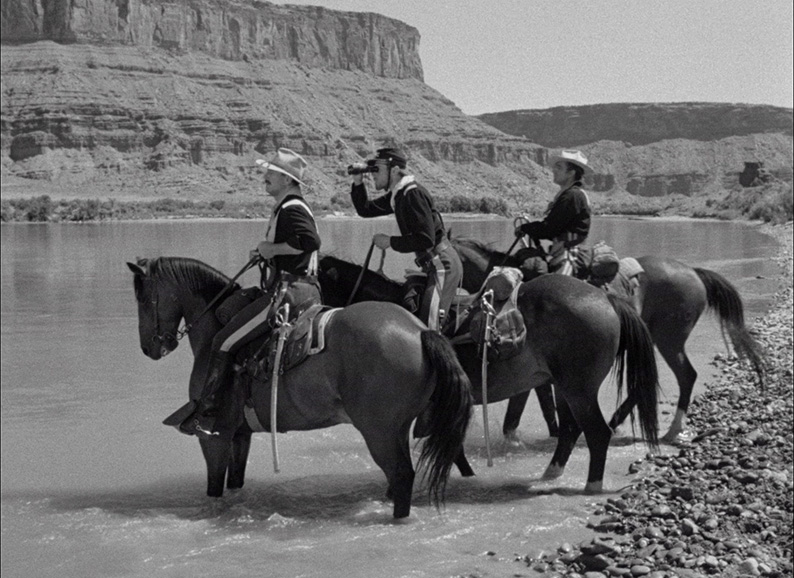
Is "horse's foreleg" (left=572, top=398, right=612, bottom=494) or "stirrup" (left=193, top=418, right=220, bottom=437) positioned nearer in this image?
"stirrup" (left=193, top=418, right=220, bottom=437)

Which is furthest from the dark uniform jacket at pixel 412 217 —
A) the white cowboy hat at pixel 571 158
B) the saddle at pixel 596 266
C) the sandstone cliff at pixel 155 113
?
the sandstone cliff at pixel 155 113

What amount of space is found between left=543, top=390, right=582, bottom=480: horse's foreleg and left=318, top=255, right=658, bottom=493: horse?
31cm

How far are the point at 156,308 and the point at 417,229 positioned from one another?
2455 millimetres

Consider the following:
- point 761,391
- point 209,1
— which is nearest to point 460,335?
point 761,391

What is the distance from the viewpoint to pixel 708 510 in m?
6.96

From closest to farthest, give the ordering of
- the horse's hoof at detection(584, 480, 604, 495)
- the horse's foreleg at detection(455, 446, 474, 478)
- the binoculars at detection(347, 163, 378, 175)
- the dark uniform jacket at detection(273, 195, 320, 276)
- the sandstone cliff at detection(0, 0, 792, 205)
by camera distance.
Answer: the dark uniform jacket at detection(273, 195, 320, 276) → the binoculars at detection(347, 163, 378, 175) → the horse's hoof at detection(584, 480, 604, 495) → the horse's foreleg at detection(455, 446, 474, 478) → the sandstone cliff at detection(0, 0, 792, 205)

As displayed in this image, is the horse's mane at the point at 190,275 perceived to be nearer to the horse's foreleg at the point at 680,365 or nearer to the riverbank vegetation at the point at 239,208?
the horse's foreleg at the point at 680,365

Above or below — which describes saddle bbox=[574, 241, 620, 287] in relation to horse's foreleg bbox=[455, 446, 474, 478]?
above

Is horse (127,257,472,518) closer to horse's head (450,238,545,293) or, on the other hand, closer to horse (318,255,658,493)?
horse (318,255,658,493)

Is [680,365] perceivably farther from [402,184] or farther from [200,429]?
[200,429]

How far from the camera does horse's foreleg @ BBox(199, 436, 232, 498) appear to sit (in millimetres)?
7725

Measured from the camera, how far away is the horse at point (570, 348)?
25.5ft

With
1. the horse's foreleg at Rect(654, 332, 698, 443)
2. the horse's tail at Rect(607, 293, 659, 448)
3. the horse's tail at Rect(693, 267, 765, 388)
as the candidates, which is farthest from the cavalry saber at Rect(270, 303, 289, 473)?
the horse's tail at Rect(693, 267, 765, 388)

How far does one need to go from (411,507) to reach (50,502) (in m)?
3.59
